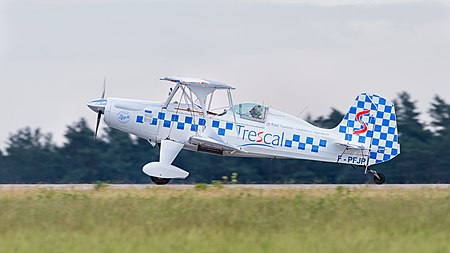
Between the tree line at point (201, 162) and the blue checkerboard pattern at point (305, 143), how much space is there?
19.8 metres

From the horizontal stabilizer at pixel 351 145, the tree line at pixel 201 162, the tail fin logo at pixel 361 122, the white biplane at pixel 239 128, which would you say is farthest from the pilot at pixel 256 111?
the tree line at pixel 201 162

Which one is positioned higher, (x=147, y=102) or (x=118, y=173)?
(x=147, y=102)

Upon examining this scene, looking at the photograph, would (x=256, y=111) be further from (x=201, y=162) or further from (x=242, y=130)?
(x=201, y=162)

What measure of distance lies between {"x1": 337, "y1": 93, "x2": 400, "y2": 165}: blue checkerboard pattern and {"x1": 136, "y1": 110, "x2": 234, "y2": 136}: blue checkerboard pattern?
300cm

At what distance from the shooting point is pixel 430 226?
19.3m

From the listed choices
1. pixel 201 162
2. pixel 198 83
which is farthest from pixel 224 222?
pixel 201 162

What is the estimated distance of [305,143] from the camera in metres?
30.3

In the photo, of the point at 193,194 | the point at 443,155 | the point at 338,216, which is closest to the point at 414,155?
the point at 443,155

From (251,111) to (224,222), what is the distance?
10596mm

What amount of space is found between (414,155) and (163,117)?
24.6 meters

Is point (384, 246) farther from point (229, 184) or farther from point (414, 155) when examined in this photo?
point (414, 155)

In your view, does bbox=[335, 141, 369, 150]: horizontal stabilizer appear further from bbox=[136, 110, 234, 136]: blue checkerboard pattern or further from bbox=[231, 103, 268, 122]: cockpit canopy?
bbox=[136, 110, 234, 136]: blue checkerboard pattern

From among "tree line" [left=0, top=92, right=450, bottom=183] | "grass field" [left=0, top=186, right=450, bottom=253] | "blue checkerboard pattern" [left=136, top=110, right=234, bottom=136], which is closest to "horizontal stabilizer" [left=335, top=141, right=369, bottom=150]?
"blue checkerboard pattern" [left=136, top=110, right=234, bottom=136]

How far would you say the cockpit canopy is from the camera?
30.0 meters
